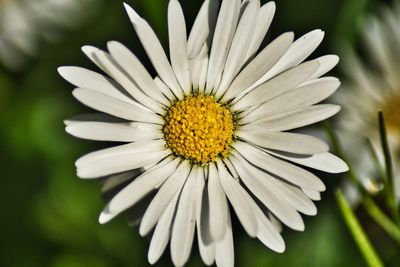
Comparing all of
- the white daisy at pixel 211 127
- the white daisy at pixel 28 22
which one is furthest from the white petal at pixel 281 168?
the white daisy at pixel 28 22

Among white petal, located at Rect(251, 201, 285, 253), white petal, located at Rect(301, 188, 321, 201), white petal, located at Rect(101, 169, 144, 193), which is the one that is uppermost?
white petal, located at Rect(101, 169, 144, 193)

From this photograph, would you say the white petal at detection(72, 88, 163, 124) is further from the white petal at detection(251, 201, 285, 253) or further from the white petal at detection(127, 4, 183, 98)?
the white petal at detection(251, 201, 285, 253)

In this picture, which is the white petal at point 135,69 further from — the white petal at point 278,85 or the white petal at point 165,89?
the white petal at point 278,85

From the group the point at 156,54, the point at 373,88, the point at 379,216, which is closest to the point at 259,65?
the point at 156,54

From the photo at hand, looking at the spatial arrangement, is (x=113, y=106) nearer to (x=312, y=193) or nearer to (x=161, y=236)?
(x=161, y=236)

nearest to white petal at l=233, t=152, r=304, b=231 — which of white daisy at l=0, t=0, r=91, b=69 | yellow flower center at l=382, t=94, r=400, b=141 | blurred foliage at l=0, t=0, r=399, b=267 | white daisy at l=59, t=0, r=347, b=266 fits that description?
white daisy at l=59, t=0, r=347, b=266

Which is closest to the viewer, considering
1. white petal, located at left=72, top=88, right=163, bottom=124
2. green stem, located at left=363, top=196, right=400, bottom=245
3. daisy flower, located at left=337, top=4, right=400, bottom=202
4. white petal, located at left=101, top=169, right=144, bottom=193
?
white petal, located at left=72, top=88, right=163, bottom=124
